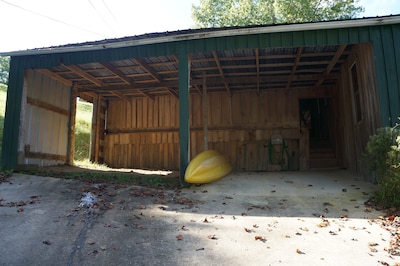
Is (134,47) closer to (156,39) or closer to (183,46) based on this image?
(156,39)

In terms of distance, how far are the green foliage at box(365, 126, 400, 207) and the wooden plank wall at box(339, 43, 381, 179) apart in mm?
1159

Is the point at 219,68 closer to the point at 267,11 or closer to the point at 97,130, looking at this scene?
the point at 97,130

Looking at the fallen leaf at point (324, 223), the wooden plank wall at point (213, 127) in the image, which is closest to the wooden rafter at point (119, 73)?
the wooden plank wall at point (213, 127)

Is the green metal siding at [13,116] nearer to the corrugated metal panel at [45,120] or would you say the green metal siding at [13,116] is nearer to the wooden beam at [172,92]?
the corrugated metal panel at [45,120]

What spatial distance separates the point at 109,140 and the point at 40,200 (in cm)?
753

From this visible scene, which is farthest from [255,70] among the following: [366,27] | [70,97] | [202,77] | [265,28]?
[70,97]

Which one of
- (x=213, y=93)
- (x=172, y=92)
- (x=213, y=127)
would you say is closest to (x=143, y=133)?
(x=172, y=92)

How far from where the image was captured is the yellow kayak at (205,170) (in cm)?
726

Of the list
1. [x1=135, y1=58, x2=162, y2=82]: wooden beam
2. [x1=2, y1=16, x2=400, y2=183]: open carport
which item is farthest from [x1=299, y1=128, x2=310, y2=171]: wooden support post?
[x1=135, y1=58, x2=162, y2=82]: wooden beam

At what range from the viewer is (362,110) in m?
7.88

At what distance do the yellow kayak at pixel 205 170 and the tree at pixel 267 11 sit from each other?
16.0 meters

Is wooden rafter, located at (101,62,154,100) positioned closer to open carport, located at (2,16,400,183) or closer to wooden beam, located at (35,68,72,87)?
open carport, located at (2,16,400,183)

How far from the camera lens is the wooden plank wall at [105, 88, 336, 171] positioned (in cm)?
1155

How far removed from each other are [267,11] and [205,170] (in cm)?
1885
